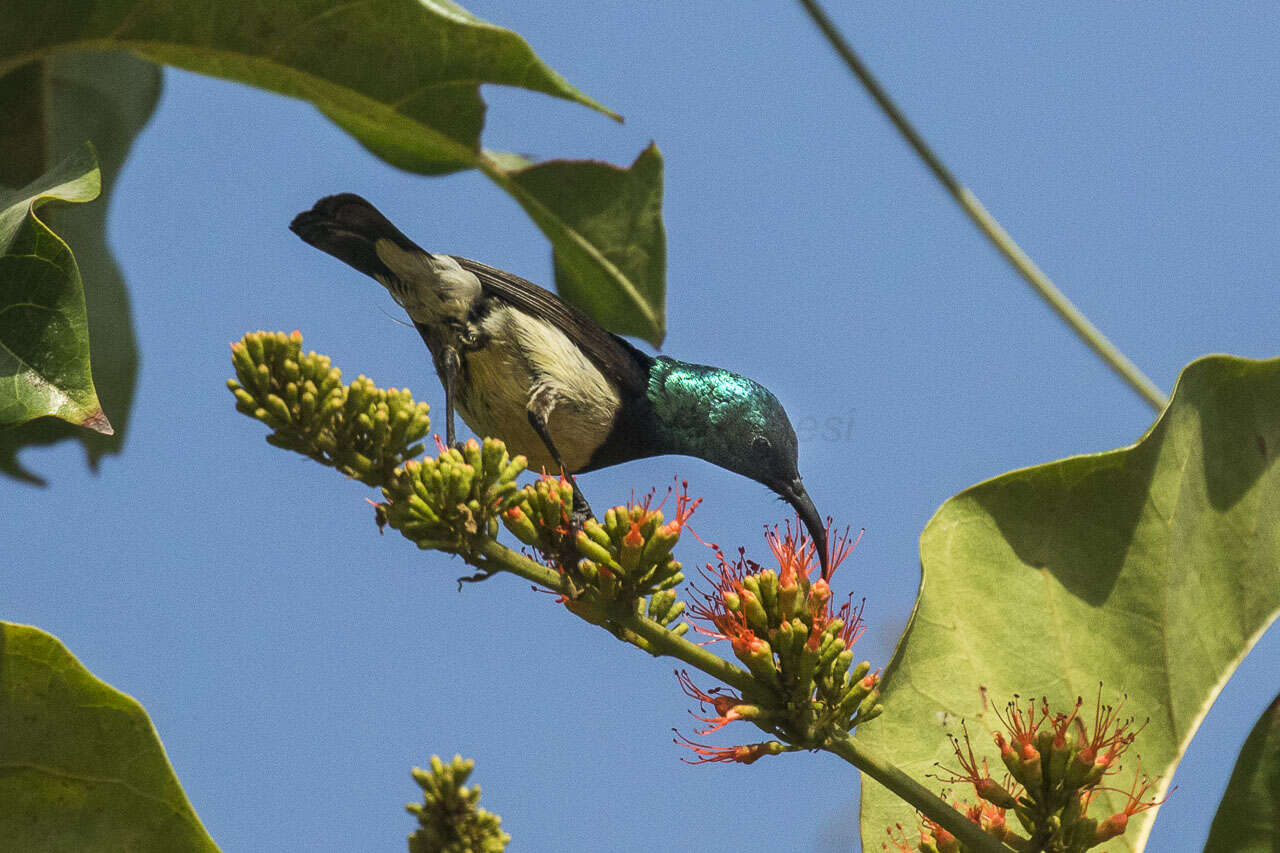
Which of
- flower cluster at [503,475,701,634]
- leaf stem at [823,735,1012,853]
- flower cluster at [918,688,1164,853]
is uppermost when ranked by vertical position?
flower cluster at [503,475,701,634]

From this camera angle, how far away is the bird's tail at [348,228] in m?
2.40

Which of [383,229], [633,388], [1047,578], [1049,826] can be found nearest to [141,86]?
[383,229]

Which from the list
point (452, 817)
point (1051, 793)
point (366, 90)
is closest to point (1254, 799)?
point (1051, 793)

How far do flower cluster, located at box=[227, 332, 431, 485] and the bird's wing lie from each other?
0.64 metres

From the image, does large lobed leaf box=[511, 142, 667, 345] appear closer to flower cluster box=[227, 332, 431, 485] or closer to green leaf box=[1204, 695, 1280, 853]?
flower cluster box=[227, 332, 431, 485]

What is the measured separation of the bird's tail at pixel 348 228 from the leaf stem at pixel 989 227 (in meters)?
1.17

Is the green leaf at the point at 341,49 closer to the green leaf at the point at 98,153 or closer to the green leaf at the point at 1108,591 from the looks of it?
the green leaf at the point at 98,153

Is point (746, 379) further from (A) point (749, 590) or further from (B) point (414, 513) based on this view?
(B) point (414, 513)

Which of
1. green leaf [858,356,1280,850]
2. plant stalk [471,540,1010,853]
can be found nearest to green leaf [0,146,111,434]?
plant stalk [471,540,1010,853]

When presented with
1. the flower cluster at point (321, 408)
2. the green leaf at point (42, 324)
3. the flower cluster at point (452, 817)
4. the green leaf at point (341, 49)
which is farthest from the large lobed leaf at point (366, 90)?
the flower cluster at point (452, 817)

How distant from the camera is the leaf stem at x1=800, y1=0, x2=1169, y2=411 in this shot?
2.89 meters

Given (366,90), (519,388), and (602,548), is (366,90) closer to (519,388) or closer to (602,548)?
(519,388)

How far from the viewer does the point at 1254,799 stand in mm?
2031

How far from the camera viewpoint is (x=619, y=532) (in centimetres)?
192
